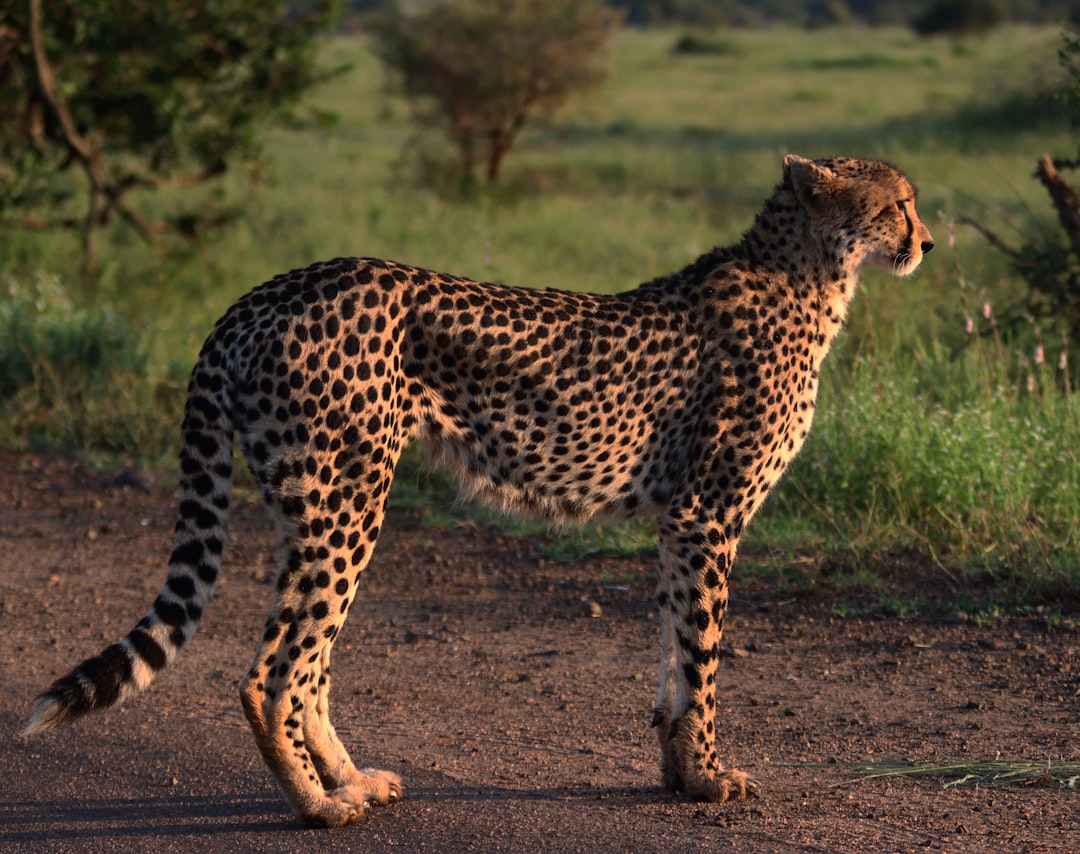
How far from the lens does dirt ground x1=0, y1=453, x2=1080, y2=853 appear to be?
143 inches

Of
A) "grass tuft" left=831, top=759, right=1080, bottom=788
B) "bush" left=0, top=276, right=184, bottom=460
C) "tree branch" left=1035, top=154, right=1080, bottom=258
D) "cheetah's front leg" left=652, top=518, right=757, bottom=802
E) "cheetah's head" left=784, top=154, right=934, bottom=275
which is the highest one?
"cheetah's head" left=784, top=154, right=934, bottom=275

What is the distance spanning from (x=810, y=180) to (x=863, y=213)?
0.19 meters

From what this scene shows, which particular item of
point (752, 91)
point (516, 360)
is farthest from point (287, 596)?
point (752, 91)

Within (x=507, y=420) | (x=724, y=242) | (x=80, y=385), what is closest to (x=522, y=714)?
(x=507, y=420)

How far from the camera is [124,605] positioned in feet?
18.4

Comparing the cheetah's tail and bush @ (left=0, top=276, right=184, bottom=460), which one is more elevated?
the cheetah's tail

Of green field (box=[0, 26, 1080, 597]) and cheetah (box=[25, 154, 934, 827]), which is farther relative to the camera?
green field (box=[0, 26, 1080, 597])

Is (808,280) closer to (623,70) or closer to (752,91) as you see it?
(752,91)

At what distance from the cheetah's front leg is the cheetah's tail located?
1.22 m

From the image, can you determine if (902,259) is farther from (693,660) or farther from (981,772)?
(981,772)

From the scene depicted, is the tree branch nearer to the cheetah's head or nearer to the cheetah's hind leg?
the cheetah's head

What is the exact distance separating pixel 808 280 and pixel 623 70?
107 feet

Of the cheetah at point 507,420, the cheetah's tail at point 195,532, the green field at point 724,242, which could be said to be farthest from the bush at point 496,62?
the cheetah's tail at point 195,532

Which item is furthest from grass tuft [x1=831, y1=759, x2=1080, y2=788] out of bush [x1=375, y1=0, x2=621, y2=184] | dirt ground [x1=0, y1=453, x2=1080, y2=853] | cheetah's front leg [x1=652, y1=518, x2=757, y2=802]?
bush [x1=375, y1=0, x2=621, y2=184]
